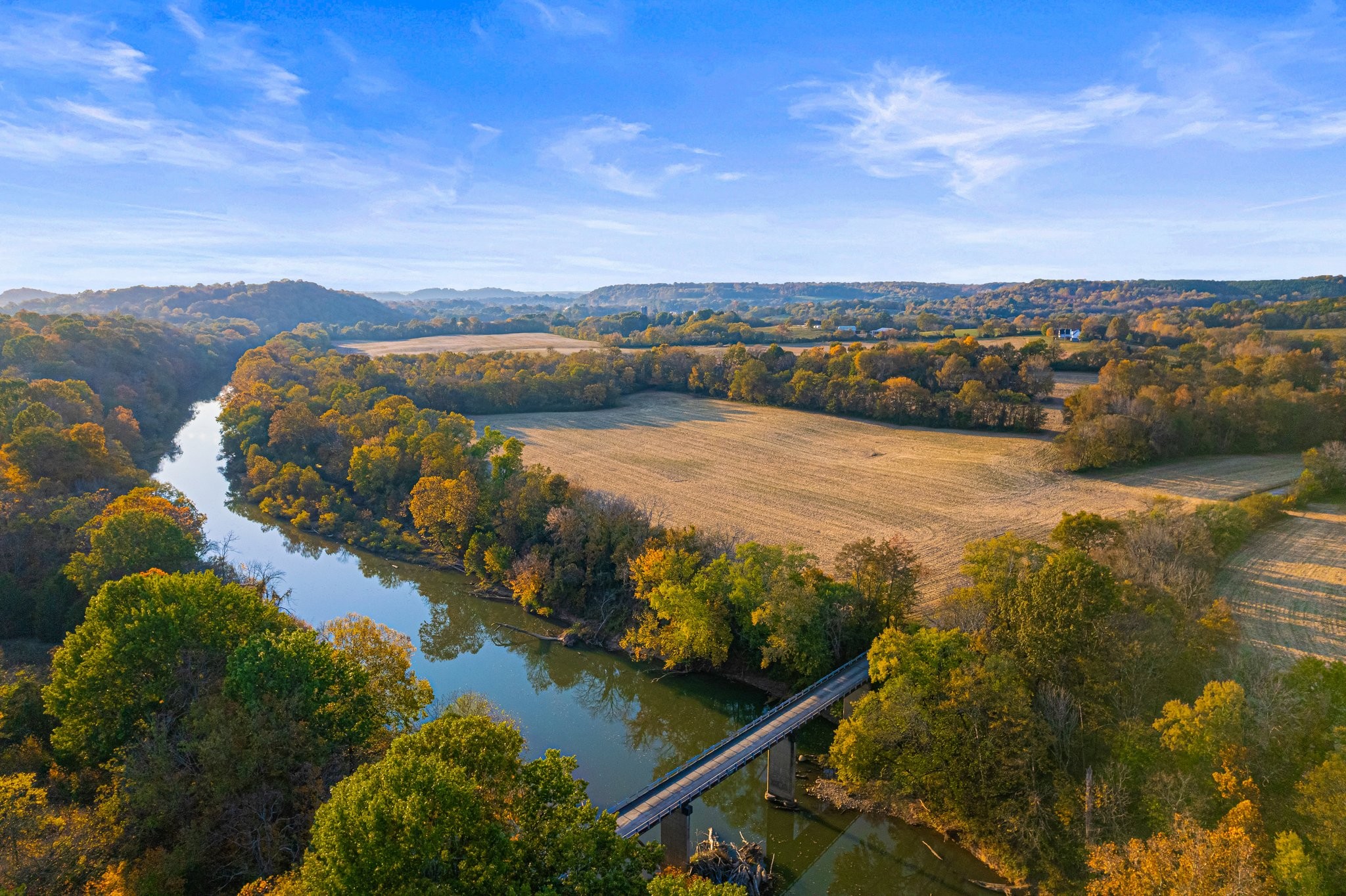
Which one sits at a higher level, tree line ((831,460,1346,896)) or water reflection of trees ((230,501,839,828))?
tree line ((831,460,1346,896))

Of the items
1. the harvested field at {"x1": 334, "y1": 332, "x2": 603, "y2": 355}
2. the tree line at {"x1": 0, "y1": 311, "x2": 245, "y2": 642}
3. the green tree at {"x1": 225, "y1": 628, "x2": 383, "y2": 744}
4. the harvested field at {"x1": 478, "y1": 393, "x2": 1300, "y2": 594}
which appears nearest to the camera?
the green tree at {"x1": 225, "y1": 628, "x2": 383, "y2": 744}

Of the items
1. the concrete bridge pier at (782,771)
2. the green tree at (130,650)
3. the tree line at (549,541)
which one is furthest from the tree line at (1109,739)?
the green tree at (130,650)

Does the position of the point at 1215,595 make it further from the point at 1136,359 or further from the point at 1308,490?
the point at 1136,359

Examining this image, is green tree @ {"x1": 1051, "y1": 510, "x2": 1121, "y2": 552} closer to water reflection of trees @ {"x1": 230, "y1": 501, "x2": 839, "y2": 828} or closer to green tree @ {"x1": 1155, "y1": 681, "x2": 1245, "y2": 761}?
green tree @ {"x1": 1155, "y1": 681, "x2": 1245, "y2": 761}

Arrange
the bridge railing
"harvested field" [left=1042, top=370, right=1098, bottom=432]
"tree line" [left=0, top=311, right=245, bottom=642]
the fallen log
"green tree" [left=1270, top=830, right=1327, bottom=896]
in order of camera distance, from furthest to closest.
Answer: "harvested field" [left=1042, top=370, right=1098, bottom=432] < the fallen log < "tree line" [left=0, top=311, right=245, bottom=642] < the bridge railing < "green tree" [left=1270, top=830, right=1327, bottom=896]

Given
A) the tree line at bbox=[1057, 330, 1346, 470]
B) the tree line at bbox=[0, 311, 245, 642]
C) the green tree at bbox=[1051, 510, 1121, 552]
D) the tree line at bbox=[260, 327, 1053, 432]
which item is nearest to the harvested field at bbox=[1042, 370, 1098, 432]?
the tree line at bbox=[260, 327, 1053, 432]

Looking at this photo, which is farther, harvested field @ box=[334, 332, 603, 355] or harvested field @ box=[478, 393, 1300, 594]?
harvested field @ box=[334, 332, 603, 355]

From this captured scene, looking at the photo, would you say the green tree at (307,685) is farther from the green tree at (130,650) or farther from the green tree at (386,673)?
the green tree at (130,650)
